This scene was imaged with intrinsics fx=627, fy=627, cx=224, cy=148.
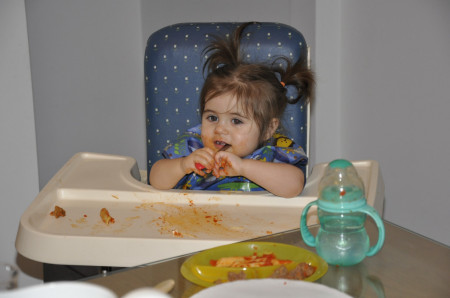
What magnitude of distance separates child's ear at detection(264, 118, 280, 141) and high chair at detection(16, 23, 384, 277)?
0.12 feet

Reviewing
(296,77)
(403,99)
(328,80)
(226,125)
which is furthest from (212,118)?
(328,80)

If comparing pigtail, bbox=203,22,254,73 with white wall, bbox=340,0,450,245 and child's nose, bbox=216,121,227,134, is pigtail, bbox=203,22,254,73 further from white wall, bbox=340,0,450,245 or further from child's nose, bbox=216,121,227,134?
white wall, bbox=340,0,450,245

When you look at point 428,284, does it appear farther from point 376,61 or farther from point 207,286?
point 376,61

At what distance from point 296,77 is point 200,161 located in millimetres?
410

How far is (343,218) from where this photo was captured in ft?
3.05

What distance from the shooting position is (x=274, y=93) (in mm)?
1773

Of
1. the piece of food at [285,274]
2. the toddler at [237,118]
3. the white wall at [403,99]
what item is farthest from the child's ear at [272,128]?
the piece of food at [285,274]

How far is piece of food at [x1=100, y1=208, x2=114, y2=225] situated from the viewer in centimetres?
134

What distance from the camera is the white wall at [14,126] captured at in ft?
5.89

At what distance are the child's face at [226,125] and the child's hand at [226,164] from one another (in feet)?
0.54

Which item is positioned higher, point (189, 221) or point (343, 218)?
point (343, 218)

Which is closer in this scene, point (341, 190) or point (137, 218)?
point (341, 190)

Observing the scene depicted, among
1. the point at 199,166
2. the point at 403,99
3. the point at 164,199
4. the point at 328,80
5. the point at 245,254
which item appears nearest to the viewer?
the point at 245,254

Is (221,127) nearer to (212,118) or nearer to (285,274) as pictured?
(212,118)
